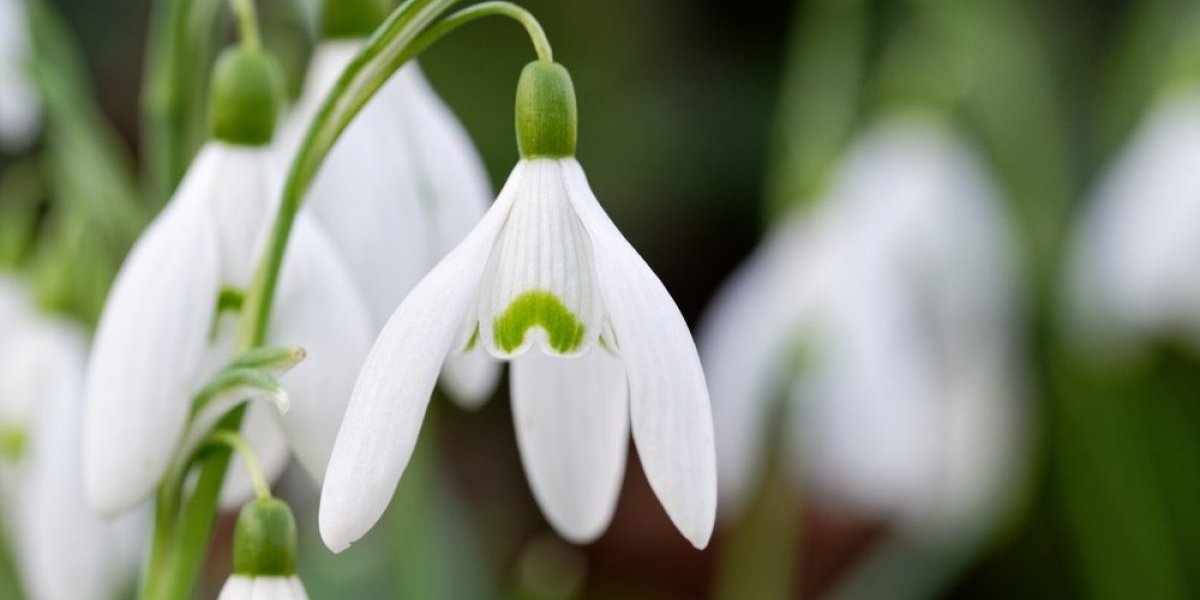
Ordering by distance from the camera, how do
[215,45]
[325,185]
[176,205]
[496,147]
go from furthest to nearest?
[496,147], [215,45], [325,185], [176,205]

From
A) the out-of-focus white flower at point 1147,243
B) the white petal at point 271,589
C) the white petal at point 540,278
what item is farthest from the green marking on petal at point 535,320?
the out-of-focus white flower at point 1147,243

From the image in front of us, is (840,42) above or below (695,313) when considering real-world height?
above

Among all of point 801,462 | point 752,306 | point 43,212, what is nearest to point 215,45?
point 752,306

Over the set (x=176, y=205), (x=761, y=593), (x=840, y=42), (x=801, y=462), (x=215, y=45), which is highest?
(x=840, y=42)

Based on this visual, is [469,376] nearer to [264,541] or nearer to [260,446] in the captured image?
[260,446]

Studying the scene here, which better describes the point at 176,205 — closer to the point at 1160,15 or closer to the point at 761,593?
the point at 761,593

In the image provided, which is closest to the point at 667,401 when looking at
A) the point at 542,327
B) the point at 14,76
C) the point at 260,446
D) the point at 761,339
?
the point at 542,327
